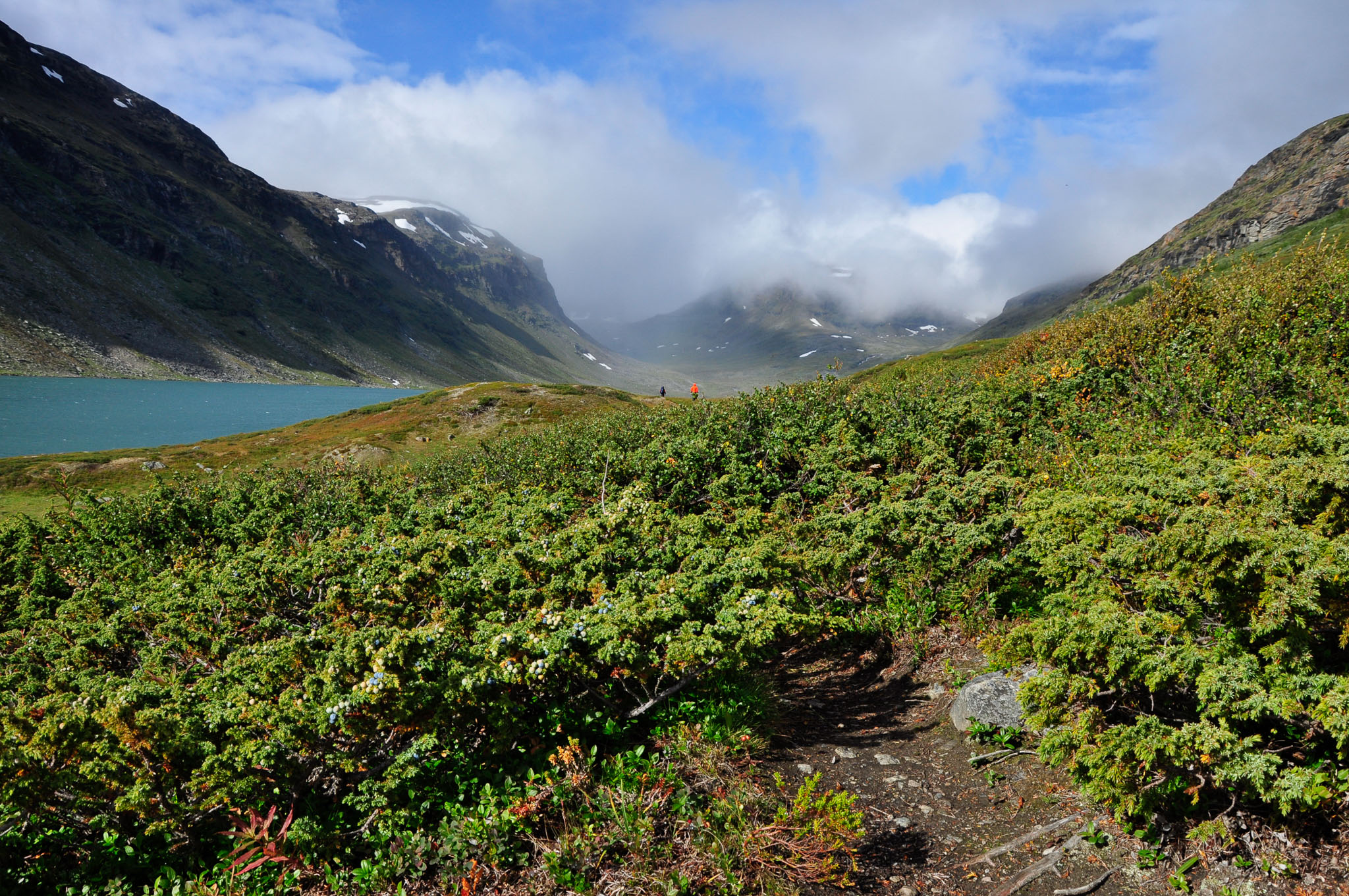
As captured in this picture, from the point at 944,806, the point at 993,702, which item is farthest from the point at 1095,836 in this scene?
the point at 993,702

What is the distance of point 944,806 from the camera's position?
605 centimetres

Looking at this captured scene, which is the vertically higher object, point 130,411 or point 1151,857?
point 130,411

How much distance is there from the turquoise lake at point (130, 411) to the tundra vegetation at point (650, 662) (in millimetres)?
62111

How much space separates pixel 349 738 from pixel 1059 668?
6.35 m

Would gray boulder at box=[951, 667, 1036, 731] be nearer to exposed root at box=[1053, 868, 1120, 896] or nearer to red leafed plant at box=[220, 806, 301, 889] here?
exposed root at box=[1053, 868, 1120, 896]

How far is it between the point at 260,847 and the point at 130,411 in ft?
344

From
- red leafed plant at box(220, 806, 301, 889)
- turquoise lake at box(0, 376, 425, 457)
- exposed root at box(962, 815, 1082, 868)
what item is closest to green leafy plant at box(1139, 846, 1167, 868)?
exposed root at box(962, 815, 1082, 868)

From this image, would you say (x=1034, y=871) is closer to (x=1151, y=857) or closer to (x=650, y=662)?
(x=1151, y=857)

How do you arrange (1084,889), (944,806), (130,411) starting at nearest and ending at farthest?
1. (1084,889)
2. (944,806)
3. (130,411)

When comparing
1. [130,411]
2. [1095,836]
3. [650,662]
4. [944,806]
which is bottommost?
[944,806]

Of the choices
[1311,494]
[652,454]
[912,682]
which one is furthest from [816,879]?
[652,454]

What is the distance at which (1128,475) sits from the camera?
7.28 m

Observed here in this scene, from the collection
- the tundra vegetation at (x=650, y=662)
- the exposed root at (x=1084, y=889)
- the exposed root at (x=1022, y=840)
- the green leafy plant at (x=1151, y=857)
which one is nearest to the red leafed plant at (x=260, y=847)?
the tundra vegetation at (x=650, y=662)

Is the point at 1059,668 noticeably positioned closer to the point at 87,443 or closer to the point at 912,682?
the point at 912,682
